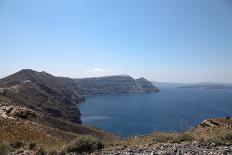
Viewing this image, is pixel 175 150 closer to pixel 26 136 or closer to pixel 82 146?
pixel 82 146

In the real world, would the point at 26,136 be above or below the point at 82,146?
below

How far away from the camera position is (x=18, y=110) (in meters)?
65.8

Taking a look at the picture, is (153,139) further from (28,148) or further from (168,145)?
(28,148)

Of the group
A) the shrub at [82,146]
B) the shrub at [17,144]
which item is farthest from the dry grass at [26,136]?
the shrub at [82,146]

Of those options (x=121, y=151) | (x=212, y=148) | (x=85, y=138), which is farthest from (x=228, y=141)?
(x=85, y=138)

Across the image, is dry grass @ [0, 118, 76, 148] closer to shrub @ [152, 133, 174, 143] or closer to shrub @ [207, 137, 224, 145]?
shrub @ [152, 133, 174, 143]

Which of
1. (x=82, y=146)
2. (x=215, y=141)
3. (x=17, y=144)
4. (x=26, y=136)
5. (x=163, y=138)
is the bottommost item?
(x=26, y=136)

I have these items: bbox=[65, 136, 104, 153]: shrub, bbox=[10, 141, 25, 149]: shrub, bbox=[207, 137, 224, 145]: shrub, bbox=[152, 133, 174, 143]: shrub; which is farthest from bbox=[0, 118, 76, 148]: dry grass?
bbox=[207, 137, 224, 145]: shrub

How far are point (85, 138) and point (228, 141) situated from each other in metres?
6.36

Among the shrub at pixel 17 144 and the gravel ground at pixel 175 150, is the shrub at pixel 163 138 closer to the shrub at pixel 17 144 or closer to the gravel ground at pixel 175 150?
the gravel ground at pixel 175 150

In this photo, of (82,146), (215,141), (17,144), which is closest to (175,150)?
(215,141)

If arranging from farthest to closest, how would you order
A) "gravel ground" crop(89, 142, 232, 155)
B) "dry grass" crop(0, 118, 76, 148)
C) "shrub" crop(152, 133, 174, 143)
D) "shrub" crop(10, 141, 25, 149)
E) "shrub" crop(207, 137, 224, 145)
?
"dry grass" crop(0, 118, 76, 148) < "shrub" crop(10, 141, 25, 149) < "shrub" crop(152, 133, 174, 143) < "shrub" crop(207, 137, 224, 145) < "gravel ground" crop(89, 142, 232, 155)

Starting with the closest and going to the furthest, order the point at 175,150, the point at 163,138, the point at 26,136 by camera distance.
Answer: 1. the point at 175,150
2. the point at 163,138
3. the point at 26,136

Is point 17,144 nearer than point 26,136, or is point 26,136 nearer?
point 17,144
